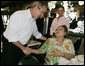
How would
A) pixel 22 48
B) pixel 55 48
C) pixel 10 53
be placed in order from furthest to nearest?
pixel 55 48 → pixel 10 53 → pixel 22 48

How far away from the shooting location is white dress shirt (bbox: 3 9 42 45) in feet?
6.34

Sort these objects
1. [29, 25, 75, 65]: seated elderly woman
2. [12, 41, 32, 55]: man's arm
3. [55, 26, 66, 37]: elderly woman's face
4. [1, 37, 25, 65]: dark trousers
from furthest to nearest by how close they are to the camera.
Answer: [55, 26, 66, 37]: elderly woman's face < [29, 25, 75, 65]: seated elderly woman < [1, 37, 25, 65]: dark trousers < [12, 41, 32, 55]: man's arm

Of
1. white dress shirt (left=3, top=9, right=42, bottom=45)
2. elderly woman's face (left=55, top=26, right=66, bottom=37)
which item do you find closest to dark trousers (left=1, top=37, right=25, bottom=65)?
white dress shirt (left=3, top=9, right=42, bottom=45)

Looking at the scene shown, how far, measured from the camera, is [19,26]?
1967mm

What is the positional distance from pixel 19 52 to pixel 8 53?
0.14 meters

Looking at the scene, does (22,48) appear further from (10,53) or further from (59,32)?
(59,32)

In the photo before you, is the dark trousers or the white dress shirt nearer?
the white dress shirt

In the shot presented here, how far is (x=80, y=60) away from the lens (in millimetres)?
1843

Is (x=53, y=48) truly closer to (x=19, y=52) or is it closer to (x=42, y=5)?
(x=19, y=52)

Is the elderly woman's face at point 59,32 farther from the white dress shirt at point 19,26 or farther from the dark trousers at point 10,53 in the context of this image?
the dark trousers at point 10,53

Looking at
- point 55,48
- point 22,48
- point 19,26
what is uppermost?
point 19,26

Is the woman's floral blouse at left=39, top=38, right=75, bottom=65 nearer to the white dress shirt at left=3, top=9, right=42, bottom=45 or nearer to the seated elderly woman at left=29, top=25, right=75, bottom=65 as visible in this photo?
the seated elderly woman at left=29, top=25, right=75, bottom=65

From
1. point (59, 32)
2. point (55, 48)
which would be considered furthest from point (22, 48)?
point (59, 32)

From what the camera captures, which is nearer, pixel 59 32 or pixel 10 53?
pixel 10 53
